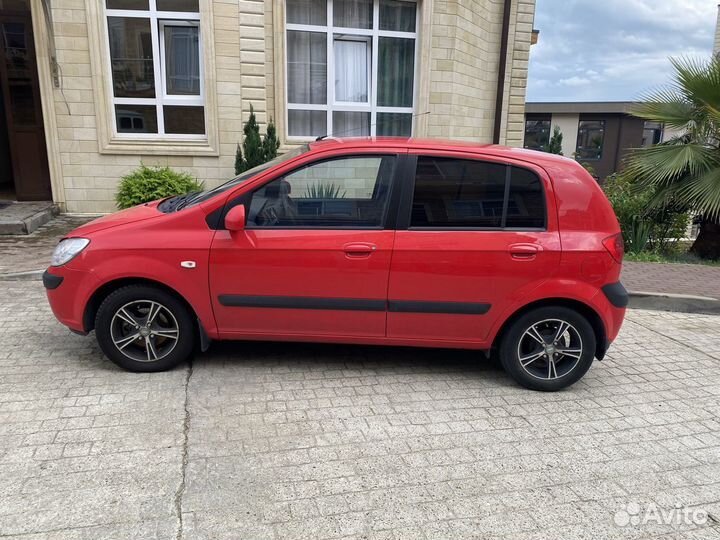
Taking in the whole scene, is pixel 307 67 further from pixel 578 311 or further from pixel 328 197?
pixel 578 311

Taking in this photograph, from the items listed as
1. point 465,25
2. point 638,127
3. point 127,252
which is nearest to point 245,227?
point 127,252

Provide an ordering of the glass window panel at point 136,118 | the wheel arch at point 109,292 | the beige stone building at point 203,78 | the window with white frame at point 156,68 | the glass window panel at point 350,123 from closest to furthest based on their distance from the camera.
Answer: the wheel arch at point 109,292
the beige stone building at point 203,78
the window with white frame at point 156,68
the glass window panel at point 136,118
the glass window panel at point 350,123

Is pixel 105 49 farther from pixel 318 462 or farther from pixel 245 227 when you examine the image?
pixel 318 462

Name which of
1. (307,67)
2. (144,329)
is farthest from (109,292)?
(307,67)

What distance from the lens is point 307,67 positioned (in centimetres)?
1075

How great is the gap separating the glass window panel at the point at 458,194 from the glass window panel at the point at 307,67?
7478mm

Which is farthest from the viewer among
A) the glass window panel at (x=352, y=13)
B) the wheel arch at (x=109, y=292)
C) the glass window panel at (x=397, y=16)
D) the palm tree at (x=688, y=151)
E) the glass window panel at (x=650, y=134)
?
the glass window panel at (x=650, y=134)

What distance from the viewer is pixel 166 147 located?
32.7 feet

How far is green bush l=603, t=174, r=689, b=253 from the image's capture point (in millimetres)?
9060

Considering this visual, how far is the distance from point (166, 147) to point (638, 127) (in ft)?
85.6

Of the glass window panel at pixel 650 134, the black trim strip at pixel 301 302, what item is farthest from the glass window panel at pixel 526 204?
the glass window panel at pixel 650 134

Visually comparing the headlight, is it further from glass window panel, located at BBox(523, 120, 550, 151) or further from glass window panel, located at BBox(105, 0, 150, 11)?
glass window panel, located at BBox(523, 120, 550, 151)

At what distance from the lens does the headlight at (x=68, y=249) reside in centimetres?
400
